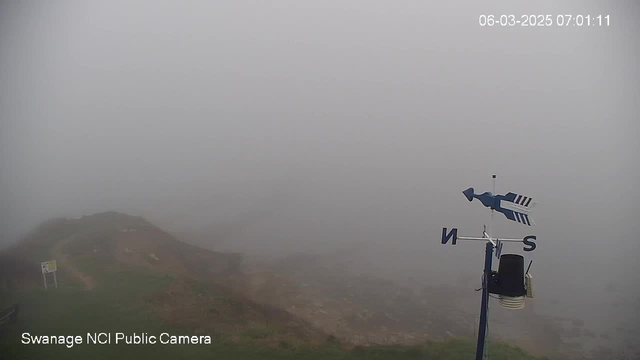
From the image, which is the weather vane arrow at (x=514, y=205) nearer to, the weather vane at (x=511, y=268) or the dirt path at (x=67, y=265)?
the weather vane at (x=511, y=268)

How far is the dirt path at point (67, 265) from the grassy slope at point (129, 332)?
0.77ft

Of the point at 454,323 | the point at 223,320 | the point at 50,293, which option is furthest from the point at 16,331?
the point at 454,323

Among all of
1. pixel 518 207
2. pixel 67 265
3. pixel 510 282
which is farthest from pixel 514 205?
pixel 67 265

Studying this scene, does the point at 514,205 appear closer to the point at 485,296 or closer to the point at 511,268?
the point at 511,268

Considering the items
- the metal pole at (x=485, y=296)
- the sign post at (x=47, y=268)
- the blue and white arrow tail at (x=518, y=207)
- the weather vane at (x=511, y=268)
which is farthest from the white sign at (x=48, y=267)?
the blue and white arrow tail at (x=518, y=207)

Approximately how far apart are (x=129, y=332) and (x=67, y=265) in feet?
9.75

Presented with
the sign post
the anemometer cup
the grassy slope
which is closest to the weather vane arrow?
the anemometer cup

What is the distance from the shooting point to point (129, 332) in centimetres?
628

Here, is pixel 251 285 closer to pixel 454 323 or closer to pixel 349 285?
pixel 349 285

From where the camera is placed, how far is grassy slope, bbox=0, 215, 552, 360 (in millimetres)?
5934

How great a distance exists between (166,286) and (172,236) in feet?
7.68

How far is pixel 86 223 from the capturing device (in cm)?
972

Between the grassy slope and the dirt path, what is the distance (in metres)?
0.23

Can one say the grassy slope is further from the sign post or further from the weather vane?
the weather vane
